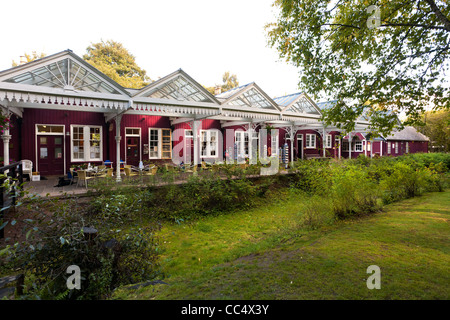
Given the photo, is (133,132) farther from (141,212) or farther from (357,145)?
(357,145)

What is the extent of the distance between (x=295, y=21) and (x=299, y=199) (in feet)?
21.5

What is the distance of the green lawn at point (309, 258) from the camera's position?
2832 mm

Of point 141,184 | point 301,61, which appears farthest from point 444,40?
point 141,184

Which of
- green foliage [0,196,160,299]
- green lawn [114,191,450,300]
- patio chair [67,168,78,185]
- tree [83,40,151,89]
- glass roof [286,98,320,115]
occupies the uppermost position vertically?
tree [83,40,151,89]

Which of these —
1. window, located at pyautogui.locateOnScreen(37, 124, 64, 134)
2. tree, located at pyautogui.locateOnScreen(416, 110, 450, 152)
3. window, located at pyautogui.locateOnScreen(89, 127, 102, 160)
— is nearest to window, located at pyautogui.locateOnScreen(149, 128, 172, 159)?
window, located at pyautogui.locateOnScreen(89, 127, 102, 160)

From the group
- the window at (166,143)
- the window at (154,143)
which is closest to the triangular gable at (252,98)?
the window at (166,143)

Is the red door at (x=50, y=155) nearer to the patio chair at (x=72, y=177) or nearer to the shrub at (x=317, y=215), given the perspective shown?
the patio chair at (x=72, y=177)

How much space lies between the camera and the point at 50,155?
12.1 m

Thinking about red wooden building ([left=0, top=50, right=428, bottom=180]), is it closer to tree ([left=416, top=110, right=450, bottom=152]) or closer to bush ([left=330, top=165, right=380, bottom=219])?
bush ([left=330, top=165, right=380, bottom=219])

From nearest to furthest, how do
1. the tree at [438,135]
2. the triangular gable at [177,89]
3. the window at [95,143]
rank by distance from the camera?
the triangular gable at [177,89]
the window at [95,143]
the tree at [438,135]

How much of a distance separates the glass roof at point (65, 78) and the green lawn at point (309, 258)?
18.5 ft

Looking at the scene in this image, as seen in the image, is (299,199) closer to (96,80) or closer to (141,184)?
(141,184)

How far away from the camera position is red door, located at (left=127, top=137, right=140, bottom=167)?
14.0 meters

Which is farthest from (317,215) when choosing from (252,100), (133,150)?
(133,150)
